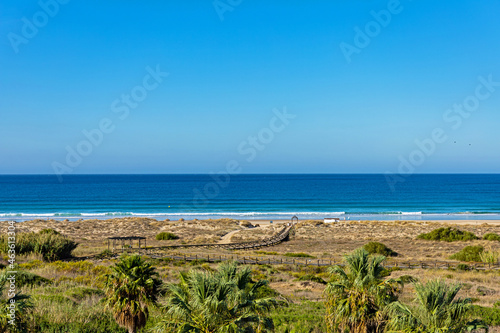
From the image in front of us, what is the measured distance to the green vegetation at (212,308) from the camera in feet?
25.2

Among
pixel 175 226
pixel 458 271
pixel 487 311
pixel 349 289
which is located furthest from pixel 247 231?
pixel 349 289

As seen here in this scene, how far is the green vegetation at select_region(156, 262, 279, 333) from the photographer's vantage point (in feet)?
25.2

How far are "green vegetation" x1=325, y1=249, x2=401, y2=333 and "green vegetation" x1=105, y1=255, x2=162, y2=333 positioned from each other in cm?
544

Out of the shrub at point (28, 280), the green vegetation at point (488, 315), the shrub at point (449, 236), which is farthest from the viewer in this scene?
the shrub at point (449, 236)

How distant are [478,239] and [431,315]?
47.4m

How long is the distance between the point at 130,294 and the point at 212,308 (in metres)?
4.71

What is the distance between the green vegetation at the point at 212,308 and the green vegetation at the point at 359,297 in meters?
2.81

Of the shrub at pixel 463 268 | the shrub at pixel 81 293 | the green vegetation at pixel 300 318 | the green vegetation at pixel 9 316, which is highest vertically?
the green vegetation at pixel 9 316

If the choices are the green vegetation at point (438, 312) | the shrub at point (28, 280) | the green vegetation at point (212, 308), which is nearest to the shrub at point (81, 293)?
the shrub at point (28, 280)

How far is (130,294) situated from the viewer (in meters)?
11.4

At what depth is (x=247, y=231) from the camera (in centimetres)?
5822

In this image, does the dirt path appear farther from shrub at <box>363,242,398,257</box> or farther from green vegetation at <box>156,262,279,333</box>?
green vegetation at <box>156,262,279,333</box>

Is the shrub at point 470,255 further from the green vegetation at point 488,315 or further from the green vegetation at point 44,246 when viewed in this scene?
the green vegetation at point 44,246

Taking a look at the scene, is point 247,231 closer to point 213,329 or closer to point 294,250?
point 294,250
